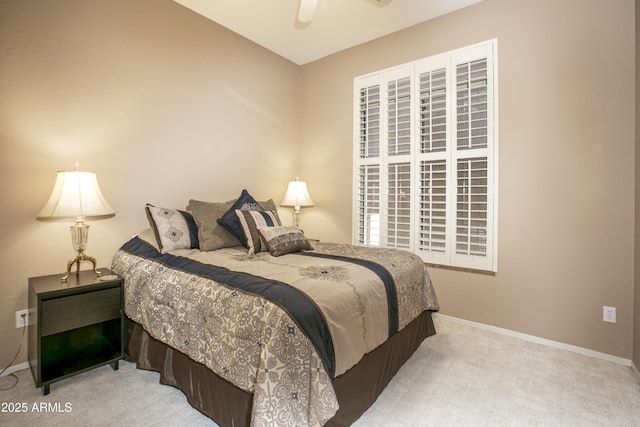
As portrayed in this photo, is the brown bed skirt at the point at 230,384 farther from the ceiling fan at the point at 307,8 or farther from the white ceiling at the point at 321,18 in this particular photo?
the white ceiling at the point at 321,18

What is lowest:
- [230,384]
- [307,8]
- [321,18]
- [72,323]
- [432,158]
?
[230,384]

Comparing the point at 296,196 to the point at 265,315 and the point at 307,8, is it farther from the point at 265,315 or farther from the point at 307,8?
the point at 265,315

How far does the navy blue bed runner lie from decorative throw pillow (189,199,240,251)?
0.35m

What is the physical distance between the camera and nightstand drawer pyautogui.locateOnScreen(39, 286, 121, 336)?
6.14ft

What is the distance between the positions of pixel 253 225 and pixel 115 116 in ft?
4.65

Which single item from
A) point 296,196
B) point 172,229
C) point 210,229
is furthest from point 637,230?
point 172,229

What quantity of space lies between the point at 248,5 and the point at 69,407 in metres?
3.33

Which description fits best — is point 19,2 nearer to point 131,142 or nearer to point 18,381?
point 131,142

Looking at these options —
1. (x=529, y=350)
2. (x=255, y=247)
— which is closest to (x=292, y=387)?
(x=255, y=247)

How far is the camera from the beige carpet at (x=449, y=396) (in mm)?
1684

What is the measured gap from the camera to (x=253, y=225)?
255 centimetres

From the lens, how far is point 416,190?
10.7 ft

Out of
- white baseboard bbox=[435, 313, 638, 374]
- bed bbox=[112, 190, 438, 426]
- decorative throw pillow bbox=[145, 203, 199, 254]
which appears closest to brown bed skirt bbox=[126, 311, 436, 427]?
bed bbox=[112, 190, 438, 426]

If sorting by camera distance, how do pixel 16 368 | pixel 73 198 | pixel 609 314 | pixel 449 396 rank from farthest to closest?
1. pixel 609 314
2. pixel 16 368
3. pixel 73 198
4. pixel 449 396
